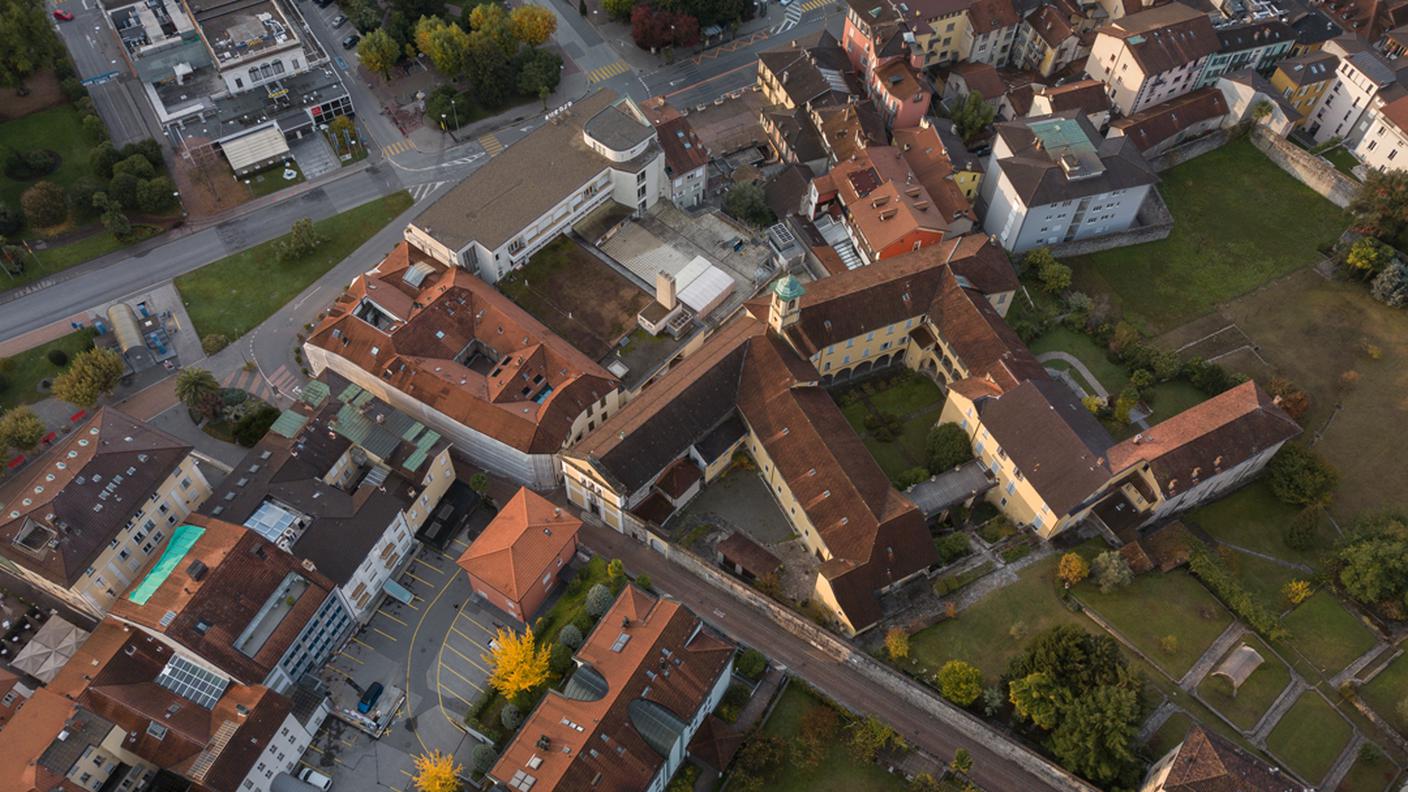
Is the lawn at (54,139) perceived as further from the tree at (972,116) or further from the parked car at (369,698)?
the tree at (972,116)

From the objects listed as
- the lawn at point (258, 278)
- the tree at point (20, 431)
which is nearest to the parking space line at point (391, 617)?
the lawn at point (258, 278)

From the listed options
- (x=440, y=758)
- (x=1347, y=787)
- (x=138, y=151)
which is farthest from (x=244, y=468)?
(x=1347, y=787)

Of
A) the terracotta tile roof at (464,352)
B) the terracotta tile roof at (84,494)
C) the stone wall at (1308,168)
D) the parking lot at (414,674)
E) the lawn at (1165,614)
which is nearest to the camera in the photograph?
the terracotta tile roof at (84,494)

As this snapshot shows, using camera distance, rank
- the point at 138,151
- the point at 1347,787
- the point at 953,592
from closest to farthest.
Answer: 1. the point at 1347,787
2. the point at 953,592
3. the point at 138,151

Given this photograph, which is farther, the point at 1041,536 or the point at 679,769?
the point at 1041,536

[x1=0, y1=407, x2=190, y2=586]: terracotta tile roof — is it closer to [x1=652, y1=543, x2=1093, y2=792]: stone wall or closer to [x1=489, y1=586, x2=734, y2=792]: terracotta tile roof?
[x1=489, y1=586, x2=734, y2=792]: terracotta tile roof

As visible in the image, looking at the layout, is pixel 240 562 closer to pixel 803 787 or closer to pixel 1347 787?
pixel 803 787
